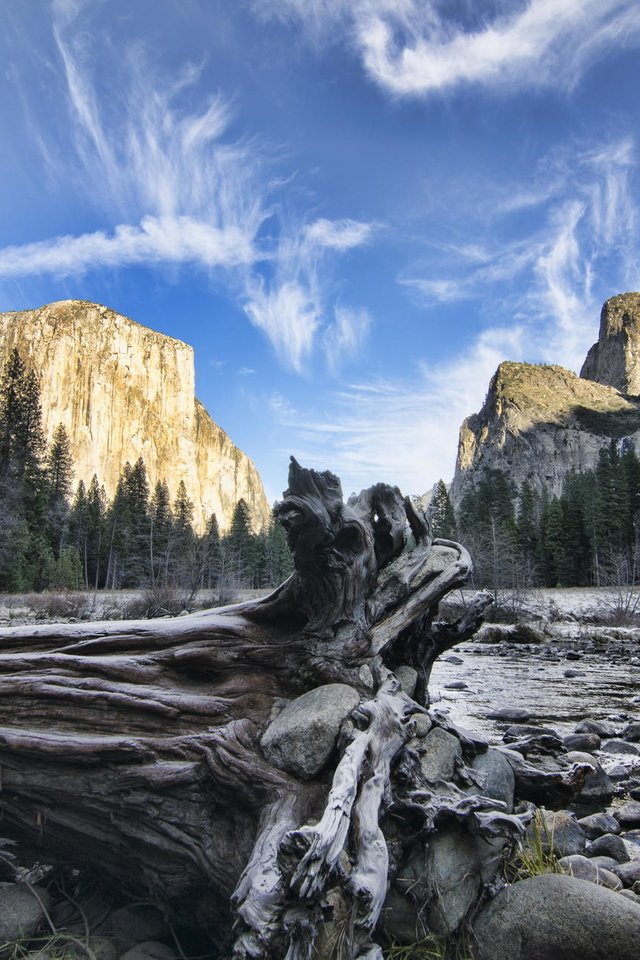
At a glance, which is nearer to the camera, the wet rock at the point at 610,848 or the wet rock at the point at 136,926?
the wet rock at the point at 136,926

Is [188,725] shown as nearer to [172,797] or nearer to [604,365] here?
[172,797]

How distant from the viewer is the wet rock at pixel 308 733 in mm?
3973

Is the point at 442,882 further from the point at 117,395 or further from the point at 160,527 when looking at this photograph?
the point at 117,395

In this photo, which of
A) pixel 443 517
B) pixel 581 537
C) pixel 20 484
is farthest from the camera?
pixel 443 517

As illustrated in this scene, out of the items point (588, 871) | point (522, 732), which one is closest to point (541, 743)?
point (588, 871)

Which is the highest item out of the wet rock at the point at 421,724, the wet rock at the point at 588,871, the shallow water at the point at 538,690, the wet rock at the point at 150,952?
the wet rock at the point at 421,724

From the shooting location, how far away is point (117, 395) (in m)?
149

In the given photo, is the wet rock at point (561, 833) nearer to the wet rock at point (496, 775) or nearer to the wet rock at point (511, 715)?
the wet rock at point (496, 775)

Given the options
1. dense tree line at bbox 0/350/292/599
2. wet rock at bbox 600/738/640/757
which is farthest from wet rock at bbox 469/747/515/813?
dense tree line at bbox 0/350/292/599

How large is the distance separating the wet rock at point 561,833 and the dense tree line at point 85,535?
103ft

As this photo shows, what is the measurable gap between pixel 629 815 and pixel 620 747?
3.02 m

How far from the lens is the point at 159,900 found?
3.88 metres

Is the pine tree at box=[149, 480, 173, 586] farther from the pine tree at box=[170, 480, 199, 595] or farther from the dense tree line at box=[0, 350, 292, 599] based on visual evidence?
the pine tree at box=[170, 480, 199, 595]

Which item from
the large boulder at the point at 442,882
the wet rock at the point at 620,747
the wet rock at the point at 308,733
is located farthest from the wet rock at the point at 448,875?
the wet rock at the point at 620,747
